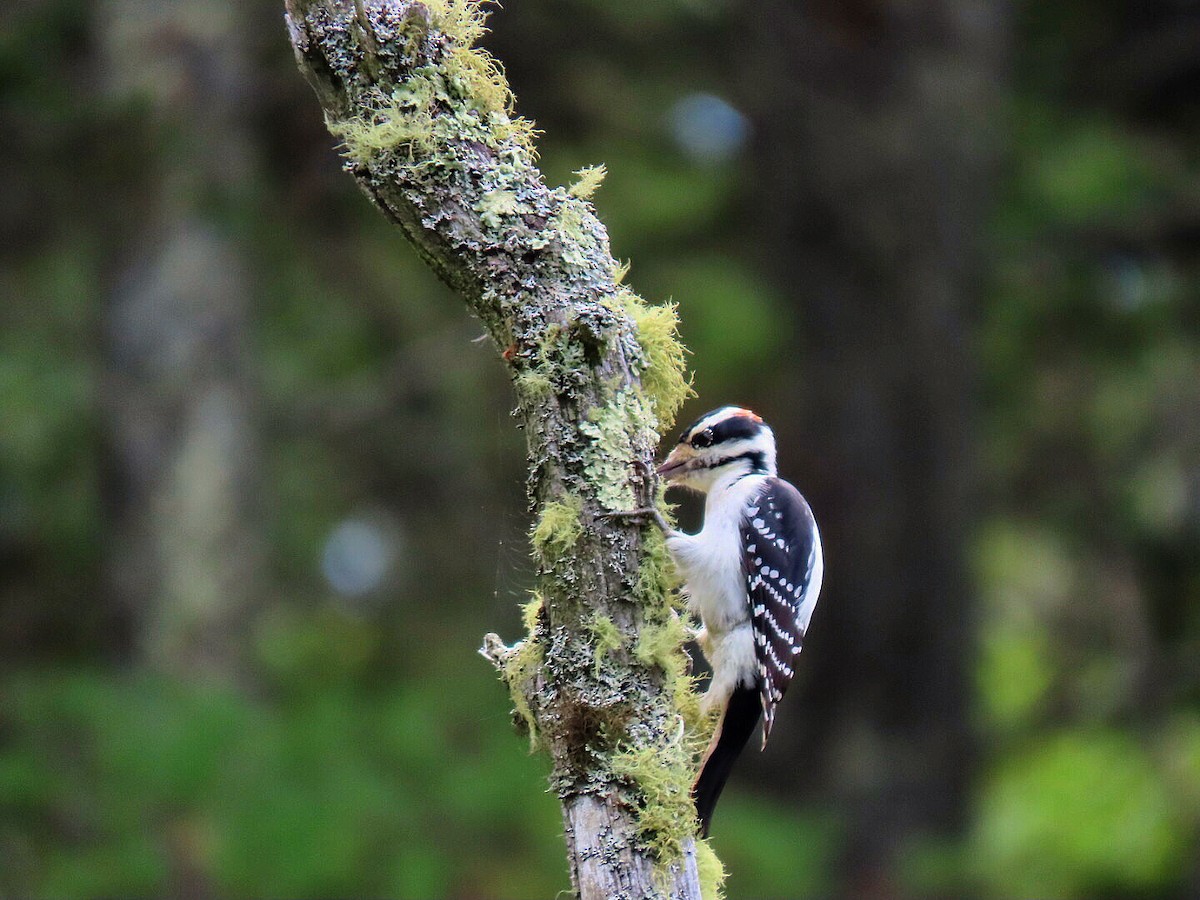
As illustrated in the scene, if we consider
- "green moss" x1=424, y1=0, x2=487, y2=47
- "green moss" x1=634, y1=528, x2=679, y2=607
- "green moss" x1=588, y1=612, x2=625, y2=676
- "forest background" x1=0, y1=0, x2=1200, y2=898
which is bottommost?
"green moss" x1=588, y1=612, x2=625, y2=676

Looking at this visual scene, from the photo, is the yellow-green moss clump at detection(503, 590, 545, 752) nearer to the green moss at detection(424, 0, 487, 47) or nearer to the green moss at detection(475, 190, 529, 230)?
the green moss at detection(475, 190, 529, 230)

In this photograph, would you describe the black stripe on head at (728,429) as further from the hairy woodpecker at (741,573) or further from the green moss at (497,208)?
the green moss at (497,208)

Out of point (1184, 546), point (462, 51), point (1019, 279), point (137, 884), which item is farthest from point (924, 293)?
point (462, 51)

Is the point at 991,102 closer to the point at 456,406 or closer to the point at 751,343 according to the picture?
the point at 751,343

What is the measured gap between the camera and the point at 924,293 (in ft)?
24.5

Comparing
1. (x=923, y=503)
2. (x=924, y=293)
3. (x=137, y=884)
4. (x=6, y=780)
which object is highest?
(x=924, y=293)

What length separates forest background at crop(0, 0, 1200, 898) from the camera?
209 inches

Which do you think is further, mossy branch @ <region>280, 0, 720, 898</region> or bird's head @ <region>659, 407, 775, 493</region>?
bird's head @ <region>659, 407, 775, 493</region>

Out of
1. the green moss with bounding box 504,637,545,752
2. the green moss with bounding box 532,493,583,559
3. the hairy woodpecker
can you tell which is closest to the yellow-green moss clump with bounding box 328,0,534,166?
the green moss with bounding box 532,493,583,559

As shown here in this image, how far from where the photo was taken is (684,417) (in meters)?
6.45

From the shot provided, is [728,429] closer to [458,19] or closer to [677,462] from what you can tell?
[677,462]

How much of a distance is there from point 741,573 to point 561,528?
1.63m

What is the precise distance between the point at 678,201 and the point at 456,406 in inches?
71.0

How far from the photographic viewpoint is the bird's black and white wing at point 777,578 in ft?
12.5
